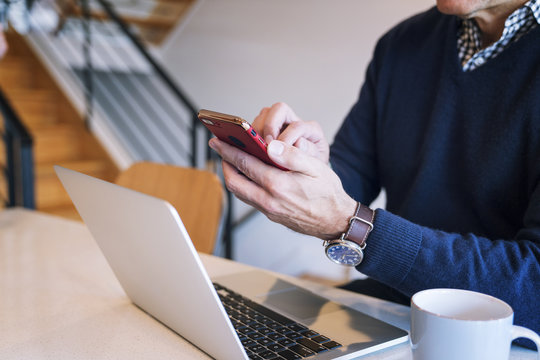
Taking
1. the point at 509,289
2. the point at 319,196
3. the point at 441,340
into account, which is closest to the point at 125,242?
the point at 319,196

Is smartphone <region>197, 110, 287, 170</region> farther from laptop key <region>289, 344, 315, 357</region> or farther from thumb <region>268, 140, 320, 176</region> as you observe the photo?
laptop key <region>289, 344, 315, 357</region>

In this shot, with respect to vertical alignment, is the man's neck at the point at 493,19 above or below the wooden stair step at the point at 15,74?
above

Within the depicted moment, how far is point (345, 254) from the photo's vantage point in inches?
26.8

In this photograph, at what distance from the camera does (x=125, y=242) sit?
587 millimetres

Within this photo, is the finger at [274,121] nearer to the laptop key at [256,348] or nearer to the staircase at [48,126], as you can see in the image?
the laptop key at [256,348]

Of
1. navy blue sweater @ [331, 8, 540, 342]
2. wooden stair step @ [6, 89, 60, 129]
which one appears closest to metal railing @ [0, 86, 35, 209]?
navy blue sweater @ [331, 8, 540, 342]

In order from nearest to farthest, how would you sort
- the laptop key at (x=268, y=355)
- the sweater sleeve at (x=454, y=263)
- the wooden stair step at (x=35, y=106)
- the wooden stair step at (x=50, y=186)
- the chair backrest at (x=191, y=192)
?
1. the laptop key at (x=268, y=355)
2. the sweater sleeve at (x=454, y=263)
3. the chair backrest at (x=191, y=192)
4. the wooden stair step at (x=50, y=186)
5. the wooden stair step at (x=35, y=106)

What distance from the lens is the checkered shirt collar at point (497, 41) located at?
0.84 meters

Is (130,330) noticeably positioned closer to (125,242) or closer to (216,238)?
(125,242)

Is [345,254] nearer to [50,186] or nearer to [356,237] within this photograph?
[356,237]

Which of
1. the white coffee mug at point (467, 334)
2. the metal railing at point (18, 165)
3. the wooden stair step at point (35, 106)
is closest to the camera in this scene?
the white coffee mug at point (467, 334)

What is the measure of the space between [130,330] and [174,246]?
0.22m

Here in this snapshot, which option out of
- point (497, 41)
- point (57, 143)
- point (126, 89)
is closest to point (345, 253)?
point (497, 41)

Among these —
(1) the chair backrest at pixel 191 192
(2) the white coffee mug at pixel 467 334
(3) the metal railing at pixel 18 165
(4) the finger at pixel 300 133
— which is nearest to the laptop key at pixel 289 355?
(2) the white coffee mug at pixel 467 334
